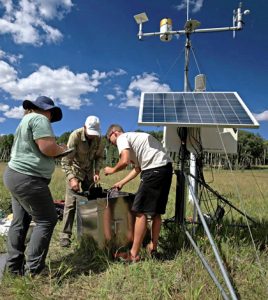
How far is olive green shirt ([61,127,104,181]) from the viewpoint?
14.9ft

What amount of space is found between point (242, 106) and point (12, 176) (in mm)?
Answer: 2907

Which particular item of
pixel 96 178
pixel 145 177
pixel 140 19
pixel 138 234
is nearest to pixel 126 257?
pixel 138 234

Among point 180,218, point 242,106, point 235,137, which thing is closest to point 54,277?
point 180,218

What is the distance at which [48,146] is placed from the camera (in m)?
3.05

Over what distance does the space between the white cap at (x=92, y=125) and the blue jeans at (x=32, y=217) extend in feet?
4.25

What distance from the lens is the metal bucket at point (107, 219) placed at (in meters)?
3.82

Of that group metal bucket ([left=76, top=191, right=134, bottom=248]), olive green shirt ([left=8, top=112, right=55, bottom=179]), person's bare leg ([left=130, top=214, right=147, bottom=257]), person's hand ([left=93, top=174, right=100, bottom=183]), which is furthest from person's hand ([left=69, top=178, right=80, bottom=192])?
olive green shirt ([left=8, top=112, right=55, bottom=179])

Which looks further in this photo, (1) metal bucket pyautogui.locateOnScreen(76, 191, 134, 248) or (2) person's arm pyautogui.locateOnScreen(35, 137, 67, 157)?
(1) metal bucket pyautogui.locateOnScreen(76, 191, 134, 248)

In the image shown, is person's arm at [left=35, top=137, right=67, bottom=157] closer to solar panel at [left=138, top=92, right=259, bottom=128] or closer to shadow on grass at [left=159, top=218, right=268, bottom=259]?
solar panel at [left=138, top=92, right=259, bottom=128]

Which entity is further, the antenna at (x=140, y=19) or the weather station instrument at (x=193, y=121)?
the antenna at (x=140, y=19)

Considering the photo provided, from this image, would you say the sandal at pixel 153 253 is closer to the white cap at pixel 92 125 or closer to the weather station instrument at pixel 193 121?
the weather station instrument at pixel 193 121

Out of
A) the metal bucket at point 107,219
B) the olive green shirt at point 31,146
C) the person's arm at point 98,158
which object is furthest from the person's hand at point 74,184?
the olive green shirt at point 31,146

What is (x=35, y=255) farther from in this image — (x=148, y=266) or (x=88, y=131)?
(x=88, y=131)

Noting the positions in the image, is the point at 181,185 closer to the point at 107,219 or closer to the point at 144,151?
the point at 144,151
